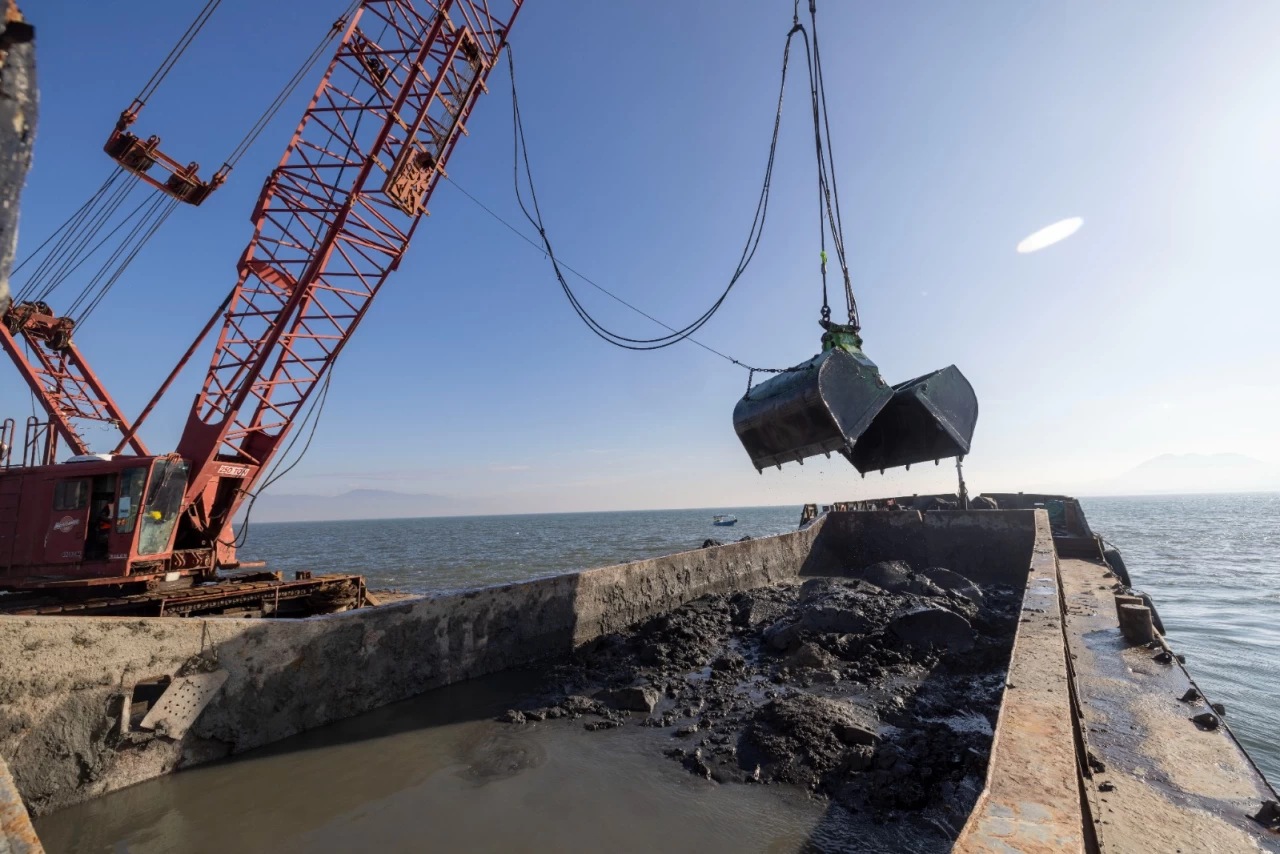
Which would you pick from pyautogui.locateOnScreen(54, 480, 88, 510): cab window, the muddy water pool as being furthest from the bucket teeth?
pyautogui.locateOnScreen(54, 480, 88, 510): cab window

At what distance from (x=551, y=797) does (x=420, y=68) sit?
477 inches

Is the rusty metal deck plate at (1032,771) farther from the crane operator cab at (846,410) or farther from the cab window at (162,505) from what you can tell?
the cab window at (162,505)

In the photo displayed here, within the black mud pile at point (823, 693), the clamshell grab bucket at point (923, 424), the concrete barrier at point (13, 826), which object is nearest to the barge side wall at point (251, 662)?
the black mud pile at point (823, 693)

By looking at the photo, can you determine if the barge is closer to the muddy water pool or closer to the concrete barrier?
the concrete barrier

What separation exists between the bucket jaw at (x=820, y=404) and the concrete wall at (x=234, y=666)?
10.2 feet

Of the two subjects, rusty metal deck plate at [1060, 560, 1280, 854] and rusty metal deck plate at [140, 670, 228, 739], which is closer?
rusty metal deck plate at [1060, 560, 1280, 854]

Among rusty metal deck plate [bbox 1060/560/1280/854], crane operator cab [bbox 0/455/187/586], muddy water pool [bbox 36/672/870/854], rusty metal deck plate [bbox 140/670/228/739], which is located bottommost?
muddy water pool [bbox 36/672/870/854]

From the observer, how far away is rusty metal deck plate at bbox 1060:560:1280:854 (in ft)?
9.12

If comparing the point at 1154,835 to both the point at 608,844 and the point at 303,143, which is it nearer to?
the point at 608,844

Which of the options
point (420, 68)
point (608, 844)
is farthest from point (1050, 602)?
point (420, 68)

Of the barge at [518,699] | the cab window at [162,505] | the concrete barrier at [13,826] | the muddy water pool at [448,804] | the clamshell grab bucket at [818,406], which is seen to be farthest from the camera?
the cab window at [162,505]

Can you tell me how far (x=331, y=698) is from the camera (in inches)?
207

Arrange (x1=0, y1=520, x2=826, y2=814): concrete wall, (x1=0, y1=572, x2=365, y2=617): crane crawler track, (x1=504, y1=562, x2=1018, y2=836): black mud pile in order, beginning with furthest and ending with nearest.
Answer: (x1=0, y1=572, x2=365, y2=617): crane crawler track → (x1=504, y1=562, x2=1018, y2=836): black mud pile → (x1=0, y1=520, x2=826, y2=814): concrete wall

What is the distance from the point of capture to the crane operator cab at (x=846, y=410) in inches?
274
